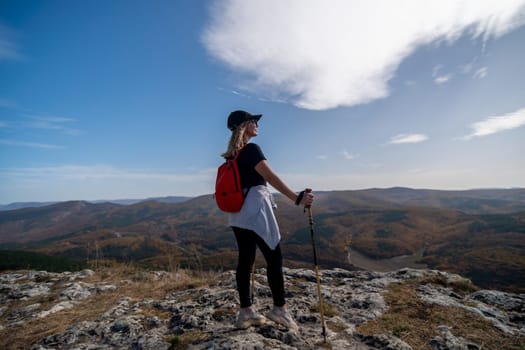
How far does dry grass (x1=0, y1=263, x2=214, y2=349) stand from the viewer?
525cm

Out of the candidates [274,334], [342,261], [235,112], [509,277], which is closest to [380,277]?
[274,334]

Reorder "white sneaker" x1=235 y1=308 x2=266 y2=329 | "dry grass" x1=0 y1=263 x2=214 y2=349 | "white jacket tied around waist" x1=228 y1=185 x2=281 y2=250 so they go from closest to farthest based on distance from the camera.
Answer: "white jacket tied around waist" x1=228 y1=185 x2=281 y2=250, "white sneaker" x1=235 y1=308 x2=266 y2=329, "dry grass" x1=0 y1=263 x2=214 y2=349

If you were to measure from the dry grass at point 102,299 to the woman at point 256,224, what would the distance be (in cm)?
259

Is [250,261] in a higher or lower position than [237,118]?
lower

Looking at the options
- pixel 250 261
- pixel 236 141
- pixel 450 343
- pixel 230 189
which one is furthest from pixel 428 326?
pixel 236 141

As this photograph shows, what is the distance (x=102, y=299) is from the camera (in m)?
7.40

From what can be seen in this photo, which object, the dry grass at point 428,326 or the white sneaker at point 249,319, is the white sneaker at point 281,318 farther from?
the dry grass at point 428,326

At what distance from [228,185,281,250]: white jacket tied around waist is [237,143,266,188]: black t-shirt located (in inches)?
5.2

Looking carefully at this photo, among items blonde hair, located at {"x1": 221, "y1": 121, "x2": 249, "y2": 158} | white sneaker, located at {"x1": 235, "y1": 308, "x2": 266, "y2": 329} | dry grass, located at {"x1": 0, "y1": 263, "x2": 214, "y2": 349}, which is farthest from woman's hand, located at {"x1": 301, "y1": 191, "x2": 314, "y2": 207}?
dry grass, located at {"x1": 0, "y1": 263, "x2": 214, "y2": 349}

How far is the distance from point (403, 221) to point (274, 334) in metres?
201

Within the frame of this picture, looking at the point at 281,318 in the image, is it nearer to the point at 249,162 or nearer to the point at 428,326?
the point at 249,162

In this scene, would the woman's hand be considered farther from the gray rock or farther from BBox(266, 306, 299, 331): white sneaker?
the gray rock

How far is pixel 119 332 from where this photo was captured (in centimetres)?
484

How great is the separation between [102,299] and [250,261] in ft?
19.2
